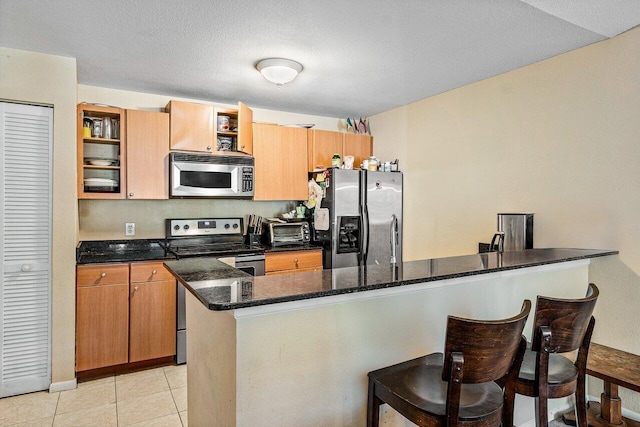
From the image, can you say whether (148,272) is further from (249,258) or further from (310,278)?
(310,278)

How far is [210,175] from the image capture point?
12.2 feet

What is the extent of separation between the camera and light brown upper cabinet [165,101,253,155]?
360cm

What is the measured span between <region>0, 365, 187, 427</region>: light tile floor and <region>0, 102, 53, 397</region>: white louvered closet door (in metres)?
0.23

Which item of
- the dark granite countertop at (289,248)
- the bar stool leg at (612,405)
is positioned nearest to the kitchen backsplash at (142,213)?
the dark granite countertop at (289,248)

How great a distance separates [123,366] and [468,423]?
2942mm

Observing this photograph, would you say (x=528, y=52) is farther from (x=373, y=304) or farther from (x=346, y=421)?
(x=346, y=421)

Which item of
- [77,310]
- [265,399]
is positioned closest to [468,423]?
[265,399]

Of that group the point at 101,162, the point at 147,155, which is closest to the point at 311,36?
the point at 147,155

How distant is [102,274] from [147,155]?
1.12 meters

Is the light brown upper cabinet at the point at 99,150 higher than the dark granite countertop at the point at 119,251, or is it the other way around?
the light brown upper cabinet at the point at 99,150

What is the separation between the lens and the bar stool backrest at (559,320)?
61.2 inches

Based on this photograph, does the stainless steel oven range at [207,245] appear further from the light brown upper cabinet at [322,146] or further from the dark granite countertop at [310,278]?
the dark granite countertop at [310,278]

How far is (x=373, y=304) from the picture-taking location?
5.41 ft

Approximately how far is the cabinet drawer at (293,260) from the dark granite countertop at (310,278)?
5.86ft
